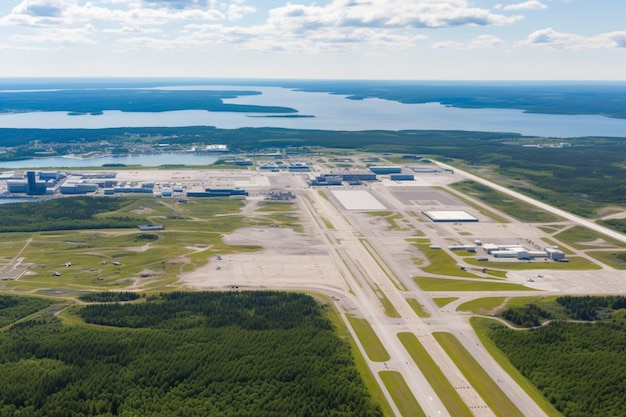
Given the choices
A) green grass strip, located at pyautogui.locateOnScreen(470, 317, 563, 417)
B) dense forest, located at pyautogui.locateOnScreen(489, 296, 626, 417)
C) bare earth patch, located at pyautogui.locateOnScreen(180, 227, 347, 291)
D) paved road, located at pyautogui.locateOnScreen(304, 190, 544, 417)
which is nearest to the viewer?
green grass strip, located at pyautogui.locateOnScreen(470, 317, 563, 417)

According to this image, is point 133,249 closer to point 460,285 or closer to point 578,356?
point 460,285

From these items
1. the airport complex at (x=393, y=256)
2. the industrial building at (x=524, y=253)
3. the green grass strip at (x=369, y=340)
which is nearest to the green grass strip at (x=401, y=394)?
the airport complex at (x=393, y=256)

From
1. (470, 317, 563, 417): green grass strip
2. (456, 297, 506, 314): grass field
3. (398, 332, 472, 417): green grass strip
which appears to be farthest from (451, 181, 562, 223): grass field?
(398, 332, 472, 417): green grass strip

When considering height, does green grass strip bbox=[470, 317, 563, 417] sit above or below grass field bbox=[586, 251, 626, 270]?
below

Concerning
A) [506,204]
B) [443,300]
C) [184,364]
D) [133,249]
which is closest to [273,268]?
[133,249]

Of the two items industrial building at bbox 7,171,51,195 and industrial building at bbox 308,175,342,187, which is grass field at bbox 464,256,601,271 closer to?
industrial building at bbox 308,175,342,187

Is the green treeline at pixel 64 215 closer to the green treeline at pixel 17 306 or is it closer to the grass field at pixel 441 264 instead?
the green treeline at pixel 17 306
